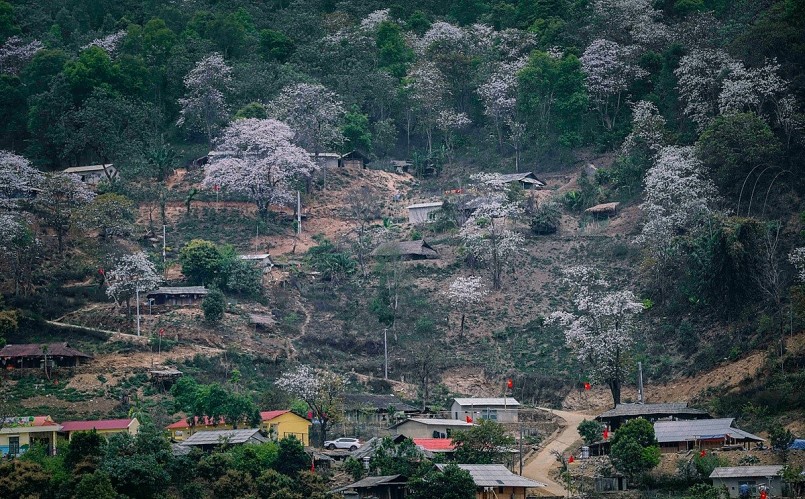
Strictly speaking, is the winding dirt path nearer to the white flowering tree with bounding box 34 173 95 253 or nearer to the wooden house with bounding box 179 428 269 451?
the wooden house with bounding box 179 428 269 451

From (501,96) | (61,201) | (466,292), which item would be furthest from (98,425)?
(501,96)

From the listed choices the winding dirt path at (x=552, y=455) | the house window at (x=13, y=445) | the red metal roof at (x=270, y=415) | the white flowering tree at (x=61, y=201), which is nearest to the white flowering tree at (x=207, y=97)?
the white flowering tree at (x=61, y=201)

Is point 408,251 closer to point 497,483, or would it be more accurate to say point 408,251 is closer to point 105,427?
point 105,427

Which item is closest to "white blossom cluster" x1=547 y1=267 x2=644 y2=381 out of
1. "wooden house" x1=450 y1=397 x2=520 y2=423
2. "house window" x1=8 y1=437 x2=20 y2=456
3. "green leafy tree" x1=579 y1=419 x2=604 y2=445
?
"wooden house" x1=450 y1=397 x2=520 y2=423

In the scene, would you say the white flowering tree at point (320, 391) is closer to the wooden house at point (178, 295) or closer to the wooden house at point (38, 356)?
the wooden house at point (178, 295)

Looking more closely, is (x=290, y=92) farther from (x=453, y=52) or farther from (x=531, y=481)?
(x=531, y=481)

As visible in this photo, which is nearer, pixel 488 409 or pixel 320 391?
pixel 320 391

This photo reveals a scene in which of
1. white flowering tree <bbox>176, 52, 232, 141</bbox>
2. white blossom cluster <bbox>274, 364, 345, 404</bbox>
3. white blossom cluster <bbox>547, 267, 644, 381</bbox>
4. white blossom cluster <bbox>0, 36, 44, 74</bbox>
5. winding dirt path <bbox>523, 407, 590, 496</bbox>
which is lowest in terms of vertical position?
winding dirt path <bbox>523, 407, 590, 496</bbox>
